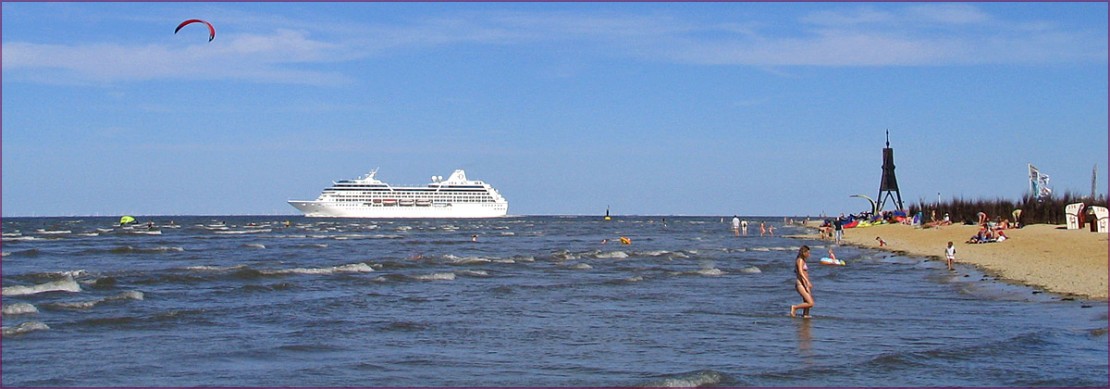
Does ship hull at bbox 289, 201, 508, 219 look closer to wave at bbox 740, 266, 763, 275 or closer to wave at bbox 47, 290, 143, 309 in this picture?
wave at bbox 740, 266, 763, 275

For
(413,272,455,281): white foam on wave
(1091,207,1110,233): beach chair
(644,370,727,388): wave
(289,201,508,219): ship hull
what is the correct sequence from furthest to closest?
(289,201,508,219): ship hull
(1091,207,1110,233): beach chair
(413,272,455,281): white foam on wave
(644,370,727,388): wave

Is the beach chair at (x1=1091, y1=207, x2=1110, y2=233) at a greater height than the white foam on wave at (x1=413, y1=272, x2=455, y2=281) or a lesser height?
greater

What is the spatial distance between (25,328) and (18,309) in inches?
102

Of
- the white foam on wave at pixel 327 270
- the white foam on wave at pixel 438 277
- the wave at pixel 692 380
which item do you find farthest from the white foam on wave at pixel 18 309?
the wave at pixel 692 380

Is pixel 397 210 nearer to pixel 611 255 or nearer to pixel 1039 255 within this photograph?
pixel 611 255

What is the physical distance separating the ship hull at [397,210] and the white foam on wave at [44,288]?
106 m

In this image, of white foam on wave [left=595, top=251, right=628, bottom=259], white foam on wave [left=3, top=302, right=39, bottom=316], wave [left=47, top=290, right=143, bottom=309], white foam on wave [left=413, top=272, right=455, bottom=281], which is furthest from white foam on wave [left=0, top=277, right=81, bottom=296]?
white foam on wave [left=595, top=251, right=628, bottom=259]

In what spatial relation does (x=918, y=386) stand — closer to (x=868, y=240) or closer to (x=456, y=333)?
(x=456, y=333)

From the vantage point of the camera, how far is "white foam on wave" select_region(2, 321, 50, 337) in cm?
1252

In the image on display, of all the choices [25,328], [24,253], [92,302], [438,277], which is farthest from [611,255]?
[25,328]

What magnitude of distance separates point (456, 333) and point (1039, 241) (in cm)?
2210

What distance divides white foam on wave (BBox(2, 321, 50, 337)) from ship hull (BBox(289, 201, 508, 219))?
113 metres

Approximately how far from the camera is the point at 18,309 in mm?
15172

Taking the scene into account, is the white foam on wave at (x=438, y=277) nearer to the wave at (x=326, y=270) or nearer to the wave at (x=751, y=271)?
the wave at (x=326, y=270)
